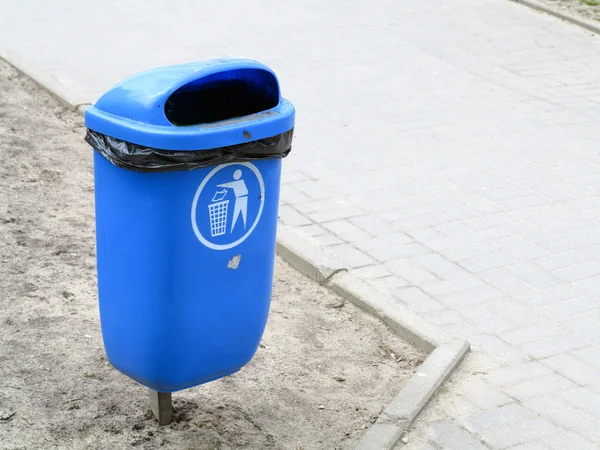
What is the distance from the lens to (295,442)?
3.99 m

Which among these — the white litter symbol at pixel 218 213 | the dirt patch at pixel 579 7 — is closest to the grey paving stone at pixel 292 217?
the white litter symbol at pixel 218 213

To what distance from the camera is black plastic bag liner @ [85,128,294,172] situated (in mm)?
3250

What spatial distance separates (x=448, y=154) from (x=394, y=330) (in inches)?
103

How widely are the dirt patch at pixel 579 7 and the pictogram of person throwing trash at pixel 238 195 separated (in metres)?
8.64

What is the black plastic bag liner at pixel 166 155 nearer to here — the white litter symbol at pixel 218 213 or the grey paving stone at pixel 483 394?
the white litter symbol at pixel 218 213

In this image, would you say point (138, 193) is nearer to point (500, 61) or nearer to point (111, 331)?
point (111, 331)

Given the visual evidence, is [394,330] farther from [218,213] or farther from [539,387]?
[218,213]

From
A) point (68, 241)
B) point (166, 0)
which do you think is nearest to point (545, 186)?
point (68, 241)

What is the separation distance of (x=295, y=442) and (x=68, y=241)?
221cm

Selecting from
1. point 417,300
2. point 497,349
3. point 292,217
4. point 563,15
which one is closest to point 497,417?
point 497,349

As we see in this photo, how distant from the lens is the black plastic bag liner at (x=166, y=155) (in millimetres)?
3250

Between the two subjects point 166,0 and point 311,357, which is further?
point 166,0

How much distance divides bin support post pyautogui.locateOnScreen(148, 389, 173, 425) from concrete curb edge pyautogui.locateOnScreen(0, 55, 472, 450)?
2.66 feet

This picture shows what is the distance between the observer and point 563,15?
439 inches
